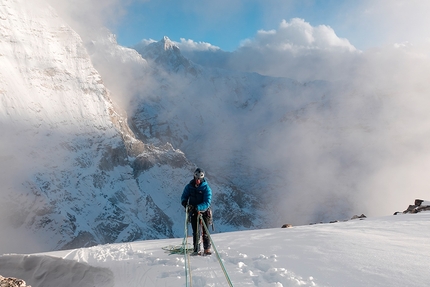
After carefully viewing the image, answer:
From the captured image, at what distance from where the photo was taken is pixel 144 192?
154 m

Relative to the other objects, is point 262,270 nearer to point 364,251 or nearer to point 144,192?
point 364,251

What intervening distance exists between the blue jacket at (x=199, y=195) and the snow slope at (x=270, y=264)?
1545 mm

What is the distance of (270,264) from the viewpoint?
8.41m

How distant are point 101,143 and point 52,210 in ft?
137

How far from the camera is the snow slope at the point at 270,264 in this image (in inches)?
281

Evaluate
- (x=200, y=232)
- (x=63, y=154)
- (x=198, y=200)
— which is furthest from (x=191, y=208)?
(x=63, y=154)

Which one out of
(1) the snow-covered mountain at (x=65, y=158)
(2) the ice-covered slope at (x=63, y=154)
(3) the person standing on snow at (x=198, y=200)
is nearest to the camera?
(3) the person standing on snow at (x=198, y=200)

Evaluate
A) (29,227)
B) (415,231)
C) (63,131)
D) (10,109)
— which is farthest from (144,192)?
(415,231)

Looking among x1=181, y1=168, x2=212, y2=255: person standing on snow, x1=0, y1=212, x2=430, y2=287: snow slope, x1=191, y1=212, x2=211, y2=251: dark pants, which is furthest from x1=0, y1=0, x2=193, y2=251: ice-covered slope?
x1=181, y1=168, x2=212, y2=255: person standing on snow

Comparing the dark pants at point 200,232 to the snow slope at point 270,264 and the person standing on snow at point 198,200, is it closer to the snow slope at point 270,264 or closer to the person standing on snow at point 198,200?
the person standing on snow at point 198,200

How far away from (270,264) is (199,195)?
2.99 metres

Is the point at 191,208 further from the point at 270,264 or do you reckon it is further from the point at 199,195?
the point at 270,264

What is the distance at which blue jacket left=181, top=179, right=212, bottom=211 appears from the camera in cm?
1019

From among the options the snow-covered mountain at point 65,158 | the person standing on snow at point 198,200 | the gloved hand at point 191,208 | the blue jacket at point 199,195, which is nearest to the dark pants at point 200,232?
the person standing on snow at point 198,200
